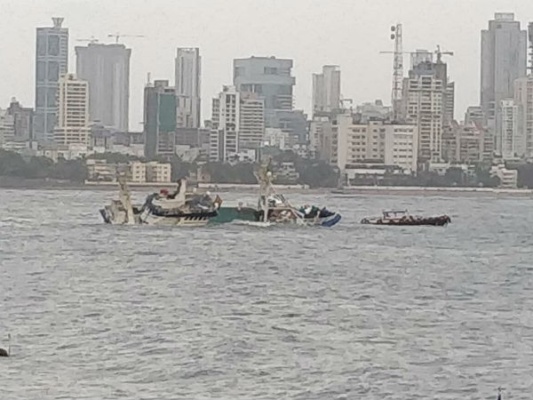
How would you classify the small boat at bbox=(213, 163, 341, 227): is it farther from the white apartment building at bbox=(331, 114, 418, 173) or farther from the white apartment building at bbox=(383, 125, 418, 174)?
the white apartment building at bbox=(331, 114, 418, 173)

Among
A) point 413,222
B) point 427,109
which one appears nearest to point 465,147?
point 427,109

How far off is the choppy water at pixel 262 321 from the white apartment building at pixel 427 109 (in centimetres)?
12335

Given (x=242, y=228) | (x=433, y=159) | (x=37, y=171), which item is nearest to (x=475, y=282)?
(x=242, y=228)

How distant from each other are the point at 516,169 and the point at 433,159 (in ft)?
28.1

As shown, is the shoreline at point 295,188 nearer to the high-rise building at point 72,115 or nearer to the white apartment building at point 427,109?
the white apartment building at point 427,109

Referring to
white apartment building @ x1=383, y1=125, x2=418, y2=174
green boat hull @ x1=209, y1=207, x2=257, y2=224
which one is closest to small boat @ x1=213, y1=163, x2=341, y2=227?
green boat hull @ x1=209, y1=207, x2=257, y2=224

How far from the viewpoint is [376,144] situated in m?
167

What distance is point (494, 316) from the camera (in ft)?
94.8

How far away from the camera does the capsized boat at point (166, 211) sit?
6162cm

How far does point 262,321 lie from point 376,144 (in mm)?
140423

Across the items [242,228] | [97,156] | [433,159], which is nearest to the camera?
[242,228]

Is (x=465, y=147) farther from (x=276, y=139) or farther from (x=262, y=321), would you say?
(x=262, y=321)

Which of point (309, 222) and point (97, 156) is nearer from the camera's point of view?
point (309, 222)

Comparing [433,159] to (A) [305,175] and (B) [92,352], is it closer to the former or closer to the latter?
(A) [305,175]
